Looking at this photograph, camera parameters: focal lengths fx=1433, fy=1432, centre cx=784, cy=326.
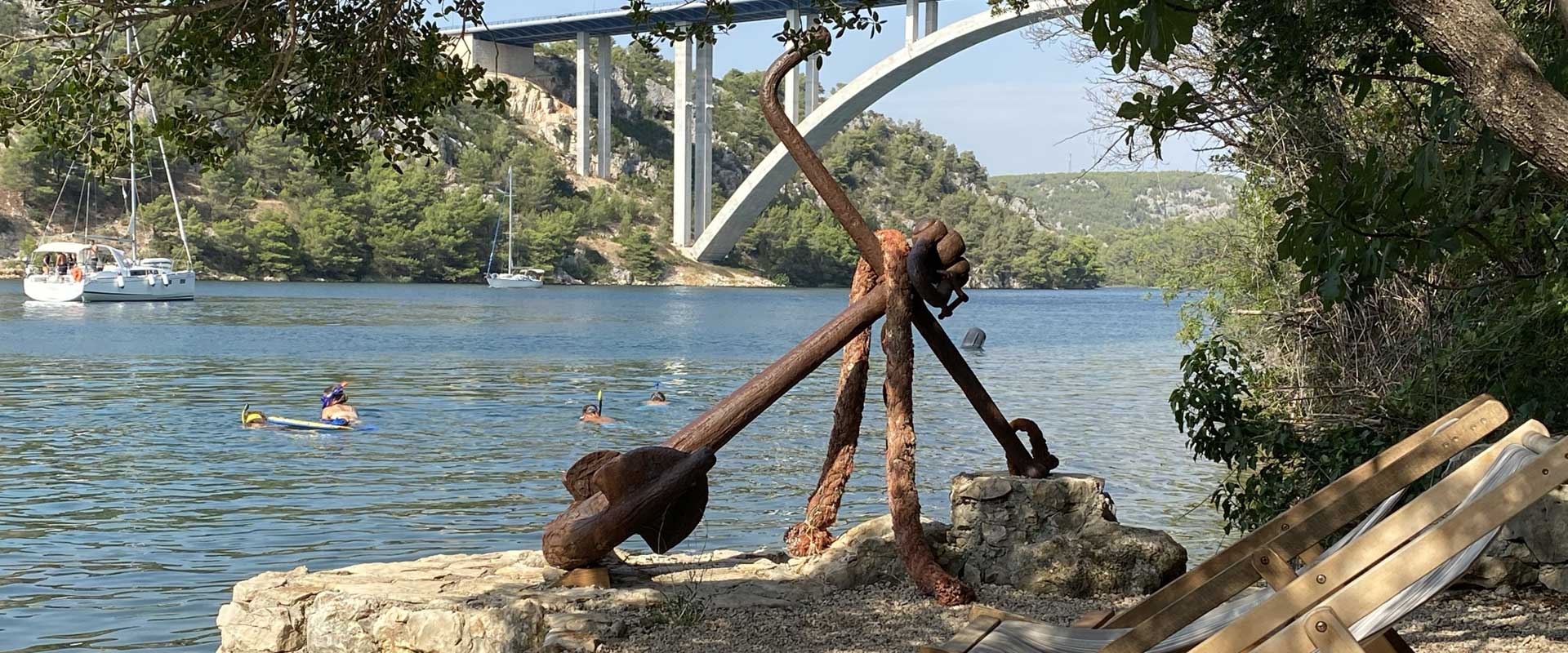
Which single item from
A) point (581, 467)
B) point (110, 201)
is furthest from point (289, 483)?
point (110, 201)

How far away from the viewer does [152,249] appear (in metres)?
55.1

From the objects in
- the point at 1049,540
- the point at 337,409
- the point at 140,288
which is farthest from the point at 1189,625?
the point at 140,288

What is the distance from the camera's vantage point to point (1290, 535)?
2463 millimetres

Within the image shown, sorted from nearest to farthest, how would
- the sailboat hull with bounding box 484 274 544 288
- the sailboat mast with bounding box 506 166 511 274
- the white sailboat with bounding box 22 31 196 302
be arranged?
1. the white sailboat with bounding box 22 31 196 302
2. the sailboat hull with bounding box 484 274 544 288
3. the sailboat mast with bounding box 506 166 511 274

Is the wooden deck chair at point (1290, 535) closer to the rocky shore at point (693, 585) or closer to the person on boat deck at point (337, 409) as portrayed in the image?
the rocky shore at point (693, 585)

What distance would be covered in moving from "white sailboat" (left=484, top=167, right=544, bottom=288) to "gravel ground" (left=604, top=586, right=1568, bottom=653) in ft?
191

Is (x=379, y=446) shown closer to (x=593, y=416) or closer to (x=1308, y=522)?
(x=593, y=416)

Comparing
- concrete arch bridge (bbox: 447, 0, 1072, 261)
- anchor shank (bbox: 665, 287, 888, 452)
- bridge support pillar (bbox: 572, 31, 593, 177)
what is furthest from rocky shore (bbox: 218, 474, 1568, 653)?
bridge support pillar (bbox: 572, 31, 593, 177)

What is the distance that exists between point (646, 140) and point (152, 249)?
117ft

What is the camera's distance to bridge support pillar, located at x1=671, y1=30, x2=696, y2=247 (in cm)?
5566

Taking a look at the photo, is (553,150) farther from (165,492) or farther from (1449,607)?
(1449,607)

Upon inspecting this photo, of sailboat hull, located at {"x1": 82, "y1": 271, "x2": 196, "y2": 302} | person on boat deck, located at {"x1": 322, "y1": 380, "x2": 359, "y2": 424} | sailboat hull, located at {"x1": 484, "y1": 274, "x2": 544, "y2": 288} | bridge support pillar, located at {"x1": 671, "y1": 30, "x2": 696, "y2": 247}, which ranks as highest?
bridge support pillar, located at {"x1": 671, "y1": 30, "x2": 696, "y2": 247}

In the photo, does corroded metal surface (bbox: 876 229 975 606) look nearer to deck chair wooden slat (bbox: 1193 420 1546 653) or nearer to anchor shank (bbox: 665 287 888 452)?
anchor shank (bbox: 665 287 888 452)

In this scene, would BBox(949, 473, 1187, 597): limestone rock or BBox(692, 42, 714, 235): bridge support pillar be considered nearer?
BBox(949, 473, 1187, 597): limestone rock
